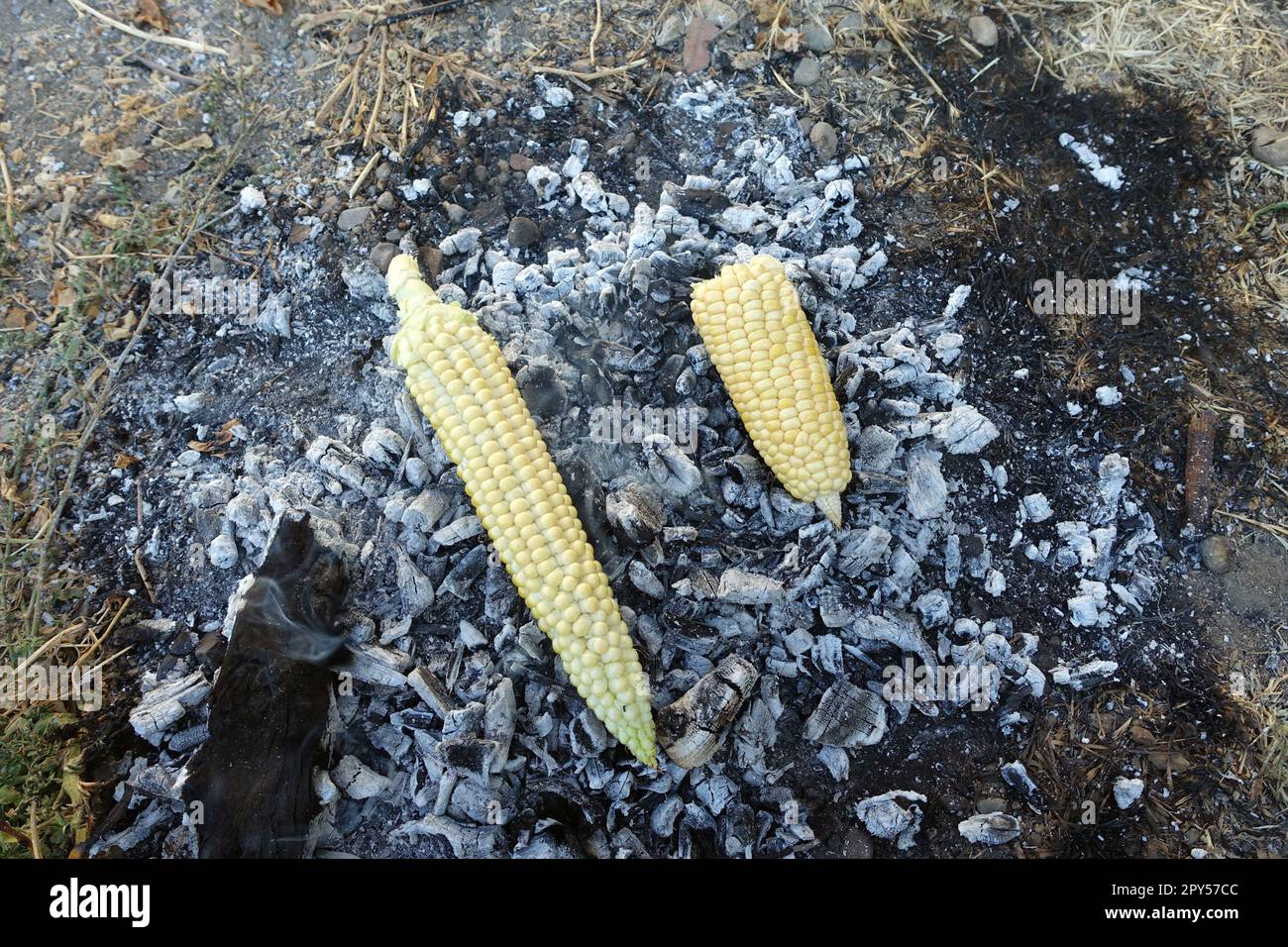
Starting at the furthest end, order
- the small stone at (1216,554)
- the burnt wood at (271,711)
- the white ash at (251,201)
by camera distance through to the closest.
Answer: the white ash at (251,201) → the small stone at (1216,554) → the burnt wood at (271,711)

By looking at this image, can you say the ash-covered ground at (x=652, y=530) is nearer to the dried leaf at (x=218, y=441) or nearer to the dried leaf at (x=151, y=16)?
the dried leaf at (x=218, y=441)

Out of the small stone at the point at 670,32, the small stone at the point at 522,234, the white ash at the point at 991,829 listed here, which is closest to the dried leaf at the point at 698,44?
the small stone at the point at 670,32

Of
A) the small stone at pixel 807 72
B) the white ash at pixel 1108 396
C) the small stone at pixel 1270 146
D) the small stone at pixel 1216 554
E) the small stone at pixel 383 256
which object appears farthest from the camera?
the small stone at pixel 807 72

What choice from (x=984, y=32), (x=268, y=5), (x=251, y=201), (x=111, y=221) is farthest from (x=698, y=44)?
(x=111, y=221)
